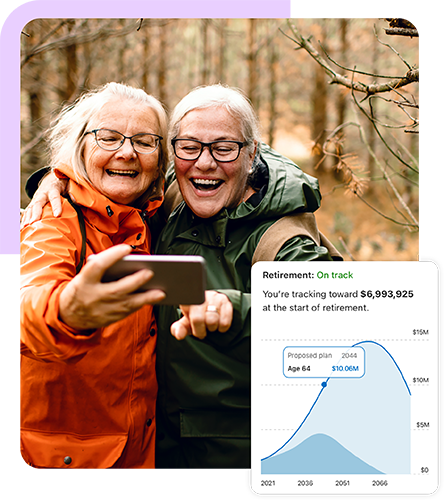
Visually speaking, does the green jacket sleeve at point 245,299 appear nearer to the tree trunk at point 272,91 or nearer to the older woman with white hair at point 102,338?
the older woman with white hair at point 102,338

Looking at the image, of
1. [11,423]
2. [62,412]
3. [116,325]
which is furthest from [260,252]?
[11,423]

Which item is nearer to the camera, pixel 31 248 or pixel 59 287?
pixel 59 287

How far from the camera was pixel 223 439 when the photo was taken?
1471 millimetres

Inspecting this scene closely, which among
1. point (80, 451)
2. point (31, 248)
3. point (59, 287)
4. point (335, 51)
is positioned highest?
point (335, 51)

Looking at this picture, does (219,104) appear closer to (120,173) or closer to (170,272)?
(120,173)

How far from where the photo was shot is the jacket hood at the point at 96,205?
137cm

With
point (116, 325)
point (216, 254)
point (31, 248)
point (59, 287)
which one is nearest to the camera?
point (59, 287)

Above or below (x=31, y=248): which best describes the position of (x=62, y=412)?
below

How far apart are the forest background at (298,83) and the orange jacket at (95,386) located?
0.35 m

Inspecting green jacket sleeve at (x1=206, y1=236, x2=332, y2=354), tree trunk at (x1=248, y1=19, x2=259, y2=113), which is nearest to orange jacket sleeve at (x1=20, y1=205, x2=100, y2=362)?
green jacket sleeve at (x1=206, y1=236, x2=332, y2=354)

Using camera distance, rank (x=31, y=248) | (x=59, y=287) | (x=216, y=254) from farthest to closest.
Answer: (x=216, y=254)
(x=31, y=248)
(x=59, y=287)

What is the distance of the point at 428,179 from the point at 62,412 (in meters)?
1.46

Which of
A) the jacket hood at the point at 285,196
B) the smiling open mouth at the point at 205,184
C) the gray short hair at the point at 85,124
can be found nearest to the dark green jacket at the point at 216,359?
the jacket hood at the point at 285,196

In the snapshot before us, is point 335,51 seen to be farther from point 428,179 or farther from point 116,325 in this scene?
point 116,325
